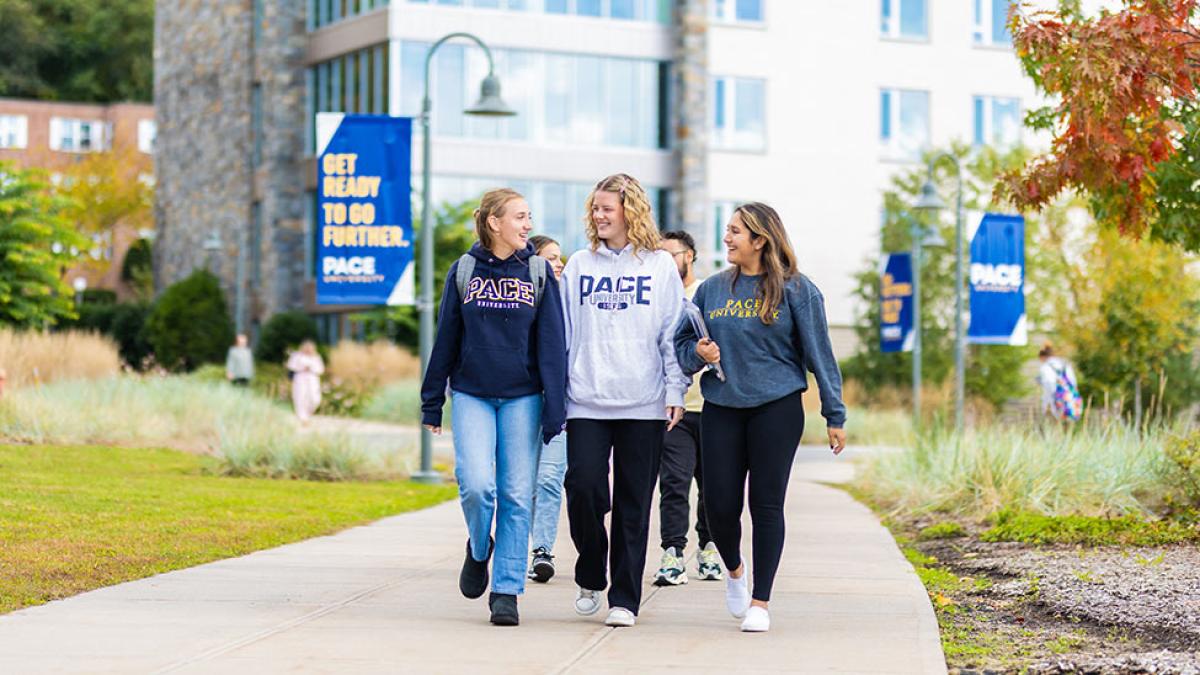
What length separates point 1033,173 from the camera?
1355cm

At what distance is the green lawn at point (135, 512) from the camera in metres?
10.3

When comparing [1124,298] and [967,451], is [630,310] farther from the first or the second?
[1124,298]

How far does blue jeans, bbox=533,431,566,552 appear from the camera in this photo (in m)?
10.5

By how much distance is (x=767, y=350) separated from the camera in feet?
27.9

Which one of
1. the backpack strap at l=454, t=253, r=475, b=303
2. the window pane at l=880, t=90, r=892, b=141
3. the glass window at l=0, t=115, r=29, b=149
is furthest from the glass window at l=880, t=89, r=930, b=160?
the glass window at l=0, t=115, r=29, b=149

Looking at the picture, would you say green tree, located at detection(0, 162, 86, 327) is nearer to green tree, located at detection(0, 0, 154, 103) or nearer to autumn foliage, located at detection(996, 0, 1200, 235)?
autumn foliage, located at detection(996, 0, 1200, 235)

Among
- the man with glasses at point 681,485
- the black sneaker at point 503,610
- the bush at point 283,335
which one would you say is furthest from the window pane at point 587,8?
the black sneaker at point 503,610

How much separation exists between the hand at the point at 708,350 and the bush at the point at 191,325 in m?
39.3

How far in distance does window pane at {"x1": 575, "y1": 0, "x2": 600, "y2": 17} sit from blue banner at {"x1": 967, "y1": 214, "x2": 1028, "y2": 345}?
2091 centimetres

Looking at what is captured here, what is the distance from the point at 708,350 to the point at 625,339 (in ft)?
1.36

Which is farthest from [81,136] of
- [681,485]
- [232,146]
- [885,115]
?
[681,485]

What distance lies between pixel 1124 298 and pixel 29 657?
35.5 m

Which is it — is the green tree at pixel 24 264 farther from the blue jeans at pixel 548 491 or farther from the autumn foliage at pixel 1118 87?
the blue jeans at pixel 548 491

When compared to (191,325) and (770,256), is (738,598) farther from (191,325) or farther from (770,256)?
(191,325)
